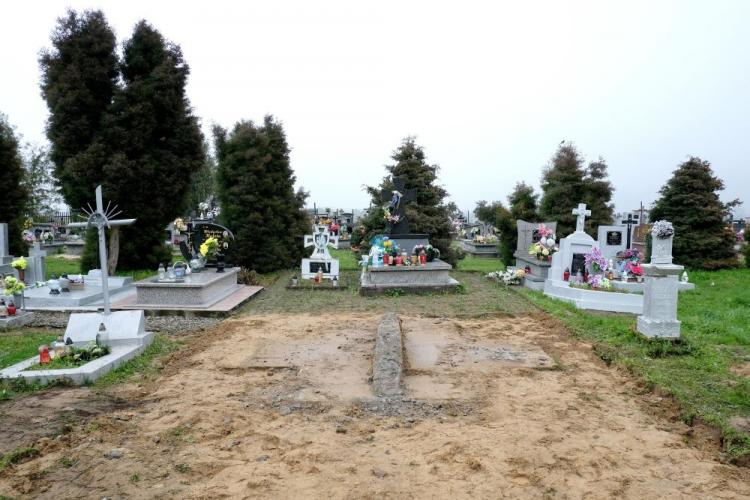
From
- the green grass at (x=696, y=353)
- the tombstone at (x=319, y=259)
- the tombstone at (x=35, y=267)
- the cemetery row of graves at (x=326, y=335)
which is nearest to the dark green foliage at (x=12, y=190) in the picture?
the cemetery row of graves at (x=326, y=335)

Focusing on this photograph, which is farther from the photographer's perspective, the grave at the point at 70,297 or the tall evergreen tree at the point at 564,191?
the tall evergreen tree at the point at 564,191

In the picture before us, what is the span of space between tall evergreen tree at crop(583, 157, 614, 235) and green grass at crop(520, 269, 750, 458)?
7615 mm

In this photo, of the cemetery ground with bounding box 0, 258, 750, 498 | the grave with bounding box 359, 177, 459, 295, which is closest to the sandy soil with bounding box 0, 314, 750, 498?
the cemetery ground with bounding box 0, 258, 750, 498

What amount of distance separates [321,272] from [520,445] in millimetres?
10416

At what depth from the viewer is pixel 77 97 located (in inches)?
537

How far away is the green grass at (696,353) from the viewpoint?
14.9 ft

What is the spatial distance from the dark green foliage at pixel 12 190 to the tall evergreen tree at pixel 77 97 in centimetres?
510

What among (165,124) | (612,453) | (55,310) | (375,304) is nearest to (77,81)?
(165,124)

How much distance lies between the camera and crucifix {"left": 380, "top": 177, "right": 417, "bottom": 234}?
14.7 metres

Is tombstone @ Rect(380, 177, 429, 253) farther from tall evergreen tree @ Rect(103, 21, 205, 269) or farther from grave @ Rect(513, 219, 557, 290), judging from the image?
tall evergreen tree @ Rect(103, 21, 205, 269)

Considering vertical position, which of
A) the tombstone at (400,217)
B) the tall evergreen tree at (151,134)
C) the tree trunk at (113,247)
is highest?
the tall evergreen tree at (151,134)

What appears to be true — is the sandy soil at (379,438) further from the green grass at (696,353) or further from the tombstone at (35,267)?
the tombstone at (35,267)

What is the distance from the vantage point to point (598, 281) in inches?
422

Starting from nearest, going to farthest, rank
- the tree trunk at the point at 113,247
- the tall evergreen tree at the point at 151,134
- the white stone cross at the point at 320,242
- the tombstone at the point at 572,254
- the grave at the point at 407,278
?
the tombstone at the point at 572,254 → the grave at the point at 407,278 → the tall evergreen tree at the point at 151,134 → the tree trunk at the point at 113,247 → the white stone cross at the point at 320,242
